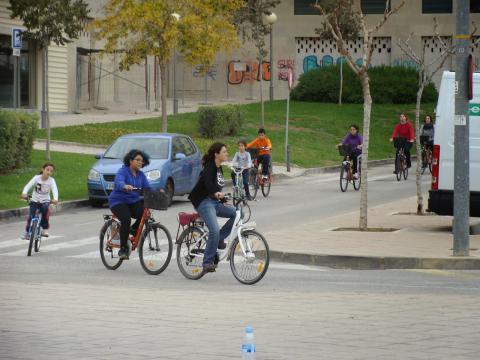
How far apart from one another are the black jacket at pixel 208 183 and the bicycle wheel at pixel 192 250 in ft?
1.33

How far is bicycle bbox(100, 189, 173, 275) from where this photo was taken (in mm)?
15670

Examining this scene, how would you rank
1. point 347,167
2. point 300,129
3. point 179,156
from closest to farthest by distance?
point 179,156 < point 347,167 < point 300,129

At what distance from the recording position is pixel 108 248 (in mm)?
16344

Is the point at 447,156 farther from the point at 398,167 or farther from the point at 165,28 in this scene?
the point at 165,28

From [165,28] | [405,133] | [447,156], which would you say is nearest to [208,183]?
[447,156]

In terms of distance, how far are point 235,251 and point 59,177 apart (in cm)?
1623

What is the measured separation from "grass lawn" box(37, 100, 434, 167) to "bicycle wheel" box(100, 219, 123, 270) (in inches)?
893

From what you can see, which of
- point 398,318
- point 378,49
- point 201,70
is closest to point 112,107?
point 201,70

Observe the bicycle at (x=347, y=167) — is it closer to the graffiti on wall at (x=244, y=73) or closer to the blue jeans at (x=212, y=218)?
the blue jeans at (x=212, y=218)

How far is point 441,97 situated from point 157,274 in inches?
249

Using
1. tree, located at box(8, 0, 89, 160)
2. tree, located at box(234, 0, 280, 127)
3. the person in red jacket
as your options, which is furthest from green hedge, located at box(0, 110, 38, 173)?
tree, located at box(234, 0, 280, 127)

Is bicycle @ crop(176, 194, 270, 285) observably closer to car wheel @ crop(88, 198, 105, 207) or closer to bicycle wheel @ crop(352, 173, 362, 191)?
car wheel @ crop(88, 198, 105, 207)

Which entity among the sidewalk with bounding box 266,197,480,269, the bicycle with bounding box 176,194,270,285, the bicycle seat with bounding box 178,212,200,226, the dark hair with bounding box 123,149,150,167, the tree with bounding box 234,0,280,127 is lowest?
the sidewalk with bounding box 266,197,480,269

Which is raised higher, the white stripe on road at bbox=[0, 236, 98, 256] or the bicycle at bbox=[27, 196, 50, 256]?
the bicycle at bbox=[27, 196, 50, 256]
